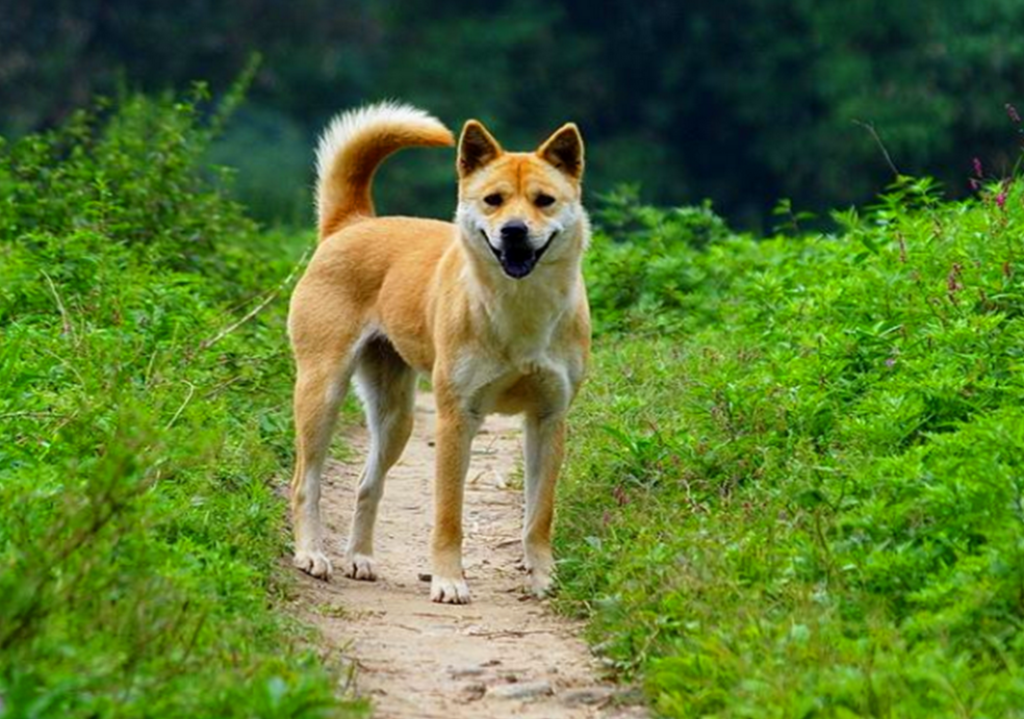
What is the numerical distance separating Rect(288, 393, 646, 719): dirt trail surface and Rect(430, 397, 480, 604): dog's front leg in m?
0.16

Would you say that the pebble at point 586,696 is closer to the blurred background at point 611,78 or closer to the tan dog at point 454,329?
the tan dog at point 454,329

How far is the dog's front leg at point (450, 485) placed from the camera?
23.2 feet

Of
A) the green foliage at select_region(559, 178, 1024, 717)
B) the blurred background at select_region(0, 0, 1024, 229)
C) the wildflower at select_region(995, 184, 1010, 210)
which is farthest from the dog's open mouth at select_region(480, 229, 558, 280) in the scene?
the blurred background at select_region(0, 0, 1024, 229)

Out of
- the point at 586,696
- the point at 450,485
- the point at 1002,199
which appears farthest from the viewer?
the point at 1002,199

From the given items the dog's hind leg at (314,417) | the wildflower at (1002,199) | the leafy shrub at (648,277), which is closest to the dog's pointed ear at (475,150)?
the dog's hind leg at (314,417)

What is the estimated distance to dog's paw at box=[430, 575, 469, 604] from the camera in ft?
22.9

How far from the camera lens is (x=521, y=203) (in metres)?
7.05

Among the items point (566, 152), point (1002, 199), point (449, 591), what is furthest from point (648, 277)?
point (449, 591)

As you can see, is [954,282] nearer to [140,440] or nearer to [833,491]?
[833,491]

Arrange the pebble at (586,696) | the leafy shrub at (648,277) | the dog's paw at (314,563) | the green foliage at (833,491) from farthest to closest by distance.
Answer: the leafy shrub at (648,277) → the dog's paw at (314,563) → the pebble at (586,696) → the green foliage at (833,491)

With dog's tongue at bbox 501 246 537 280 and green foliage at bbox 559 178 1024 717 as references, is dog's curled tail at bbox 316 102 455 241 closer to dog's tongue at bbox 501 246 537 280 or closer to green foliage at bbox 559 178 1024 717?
dog's tongue at bbox 501 246 537 280

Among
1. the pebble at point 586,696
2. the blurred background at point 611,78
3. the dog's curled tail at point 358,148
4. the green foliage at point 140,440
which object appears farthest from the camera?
the blurred background at point 611,78

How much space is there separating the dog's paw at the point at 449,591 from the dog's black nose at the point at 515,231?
46.5 inches

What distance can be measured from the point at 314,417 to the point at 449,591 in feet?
3.13
